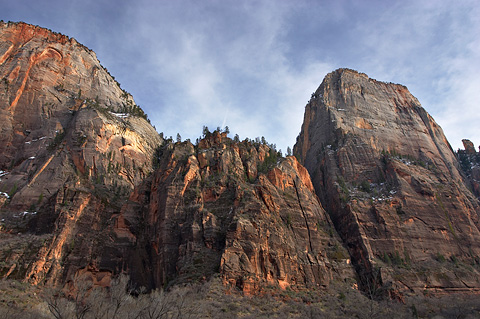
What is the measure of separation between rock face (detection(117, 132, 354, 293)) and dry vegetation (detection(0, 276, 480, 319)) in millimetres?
2700

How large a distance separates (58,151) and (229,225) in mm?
38329

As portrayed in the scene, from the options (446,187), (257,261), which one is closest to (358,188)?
(446,187)

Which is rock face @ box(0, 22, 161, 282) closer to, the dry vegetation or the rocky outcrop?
the dry vegetation

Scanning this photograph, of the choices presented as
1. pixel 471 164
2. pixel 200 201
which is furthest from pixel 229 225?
pixel 471 164

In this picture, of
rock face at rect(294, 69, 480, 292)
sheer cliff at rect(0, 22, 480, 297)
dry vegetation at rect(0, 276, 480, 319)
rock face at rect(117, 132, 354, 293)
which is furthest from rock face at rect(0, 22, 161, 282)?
rock face at rect(294, 69, 480, 292)

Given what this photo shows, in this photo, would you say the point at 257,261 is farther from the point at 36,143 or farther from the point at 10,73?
the point at 10,73

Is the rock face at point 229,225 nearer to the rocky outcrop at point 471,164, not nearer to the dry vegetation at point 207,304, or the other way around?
the dry vegetation at point 207,304

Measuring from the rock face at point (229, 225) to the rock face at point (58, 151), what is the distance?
7671mm

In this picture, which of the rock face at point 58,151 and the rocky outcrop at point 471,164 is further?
the rocky outcrop at point 471,164

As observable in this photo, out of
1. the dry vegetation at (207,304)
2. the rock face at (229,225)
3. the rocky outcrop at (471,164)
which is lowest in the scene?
the dry vegetation at (207,304)

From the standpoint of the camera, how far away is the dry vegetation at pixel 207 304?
3500 cm

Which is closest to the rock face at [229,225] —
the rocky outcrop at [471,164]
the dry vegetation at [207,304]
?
the dry vegetation at [207,304]

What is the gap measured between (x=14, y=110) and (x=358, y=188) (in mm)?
80471

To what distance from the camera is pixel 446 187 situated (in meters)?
85.4
